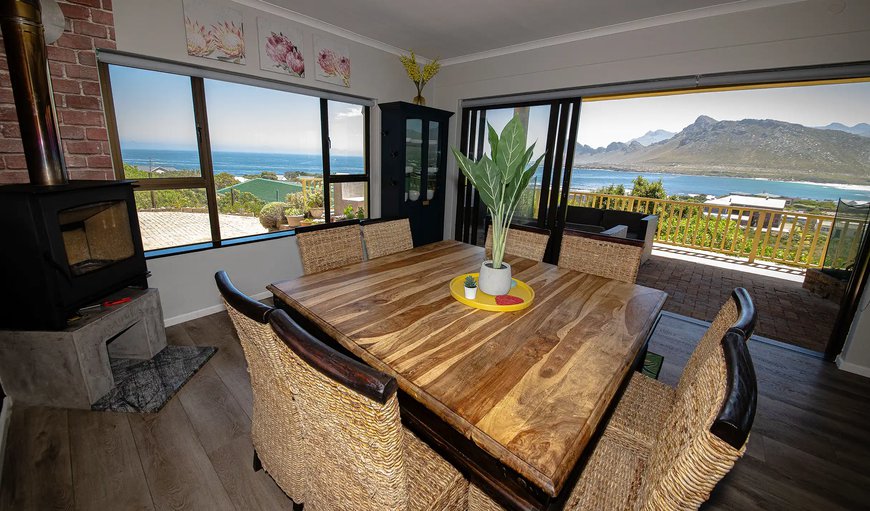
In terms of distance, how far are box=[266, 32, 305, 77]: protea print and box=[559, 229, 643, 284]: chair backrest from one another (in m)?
2.58

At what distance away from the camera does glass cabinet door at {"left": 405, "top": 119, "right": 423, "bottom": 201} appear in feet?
11.8

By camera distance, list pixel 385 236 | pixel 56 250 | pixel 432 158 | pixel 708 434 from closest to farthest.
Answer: pixel 708 434
pixel 56 250
pixel 385 236
pixel 432 158

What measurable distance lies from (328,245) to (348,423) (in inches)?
55.0

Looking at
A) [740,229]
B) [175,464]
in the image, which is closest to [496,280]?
[175,464]

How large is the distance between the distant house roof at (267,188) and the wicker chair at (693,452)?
298 cm

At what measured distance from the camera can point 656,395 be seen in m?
1.34

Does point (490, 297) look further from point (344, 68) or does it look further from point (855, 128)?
point (855, 128)

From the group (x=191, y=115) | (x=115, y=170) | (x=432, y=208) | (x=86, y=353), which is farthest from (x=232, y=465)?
(x=432, y=208)

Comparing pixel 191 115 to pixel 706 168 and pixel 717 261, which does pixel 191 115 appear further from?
pixel 706 168

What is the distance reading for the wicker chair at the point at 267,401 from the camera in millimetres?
853

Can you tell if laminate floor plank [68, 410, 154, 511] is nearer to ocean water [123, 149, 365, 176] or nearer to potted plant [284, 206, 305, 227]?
ocean water [123, 149, 365, 176]

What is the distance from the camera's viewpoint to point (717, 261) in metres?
5.10

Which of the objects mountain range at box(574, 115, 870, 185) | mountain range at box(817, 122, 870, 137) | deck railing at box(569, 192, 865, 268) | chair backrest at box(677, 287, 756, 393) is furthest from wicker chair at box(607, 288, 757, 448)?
mountain range at box(817, 122, 870, 137)

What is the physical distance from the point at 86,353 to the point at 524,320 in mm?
2130
